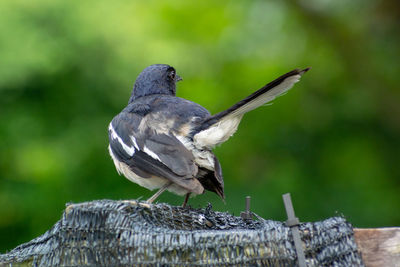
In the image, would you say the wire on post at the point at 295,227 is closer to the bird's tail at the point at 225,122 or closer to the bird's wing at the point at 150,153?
the bird's tail at the point at 225,122

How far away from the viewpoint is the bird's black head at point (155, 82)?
4.85 metres

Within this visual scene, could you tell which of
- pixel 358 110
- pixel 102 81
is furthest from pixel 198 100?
pixel 358 110

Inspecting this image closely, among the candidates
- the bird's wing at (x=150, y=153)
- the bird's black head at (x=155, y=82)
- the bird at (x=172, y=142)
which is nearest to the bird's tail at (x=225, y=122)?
the bird at (x=172, y=142)

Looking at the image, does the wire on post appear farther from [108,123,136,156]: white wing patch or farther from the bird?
[108,123,136,156]: white wing patch

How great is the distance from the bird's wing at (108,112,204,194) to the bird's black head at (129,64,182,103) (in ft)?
1.65

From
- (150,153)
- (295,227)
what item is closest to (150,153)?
(150,153)

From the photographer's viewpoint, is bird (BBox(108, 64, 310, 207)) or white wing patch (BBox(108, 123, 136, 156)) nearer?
bird (BBox(108, 64, 310, 207))

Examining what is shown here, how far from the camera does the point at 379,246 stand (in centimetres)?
231

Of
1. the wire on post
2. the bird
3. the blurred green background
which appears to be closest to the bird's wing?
the bird

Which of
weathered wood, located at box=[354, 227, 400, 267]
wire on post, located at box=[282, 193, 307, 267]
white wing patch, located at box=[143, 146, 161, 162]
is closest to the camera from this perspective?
wire on post, located at box=[282, 193, 307, 267]

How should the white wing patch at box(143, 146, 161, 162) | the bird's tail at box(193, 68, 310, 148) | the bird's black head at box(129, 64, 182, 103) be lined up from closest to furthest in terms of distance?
the bird's tail at box(193, 68, 310, 148), the white wing patch at box(143, 146, 161, 162), the bird's black head at box(129, 64, 182, 103)

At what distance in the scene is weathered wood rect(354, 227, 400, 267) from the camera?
229 centimetres

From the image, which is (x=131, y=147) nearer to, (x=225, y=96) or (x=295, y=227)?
(x=295, y=227)

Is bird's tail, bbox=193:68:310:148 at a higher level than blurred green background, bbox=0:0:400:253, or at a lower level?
lower
